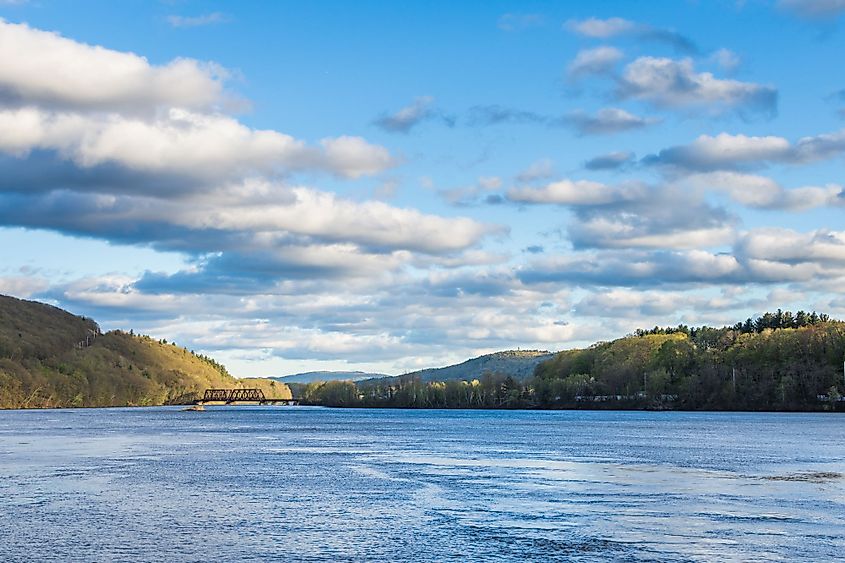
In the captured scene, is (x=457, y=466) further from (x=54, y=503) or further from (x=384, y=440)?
(x=384, y=440)

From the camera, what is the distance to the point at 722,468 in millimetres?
80250

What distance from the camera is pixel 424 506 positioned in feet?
181

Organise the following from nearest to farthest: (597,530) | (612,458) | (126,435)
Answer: (597,530)
(612,458)
(126,435)

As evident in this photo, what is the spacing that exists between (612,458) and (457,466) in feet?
56.9

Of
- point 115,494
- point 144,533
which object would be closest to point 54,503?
point 115,494

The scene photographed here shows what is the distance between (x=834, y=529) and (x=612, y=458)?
46.9 m

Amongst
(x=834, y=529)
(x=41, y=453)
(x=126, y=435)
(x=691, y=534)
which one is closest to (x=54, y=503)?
(x=691, y=534)

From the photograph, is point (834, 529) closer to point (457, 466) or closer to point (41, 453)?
point (457, 466)

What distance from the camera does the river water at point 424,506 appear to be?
41.4 m

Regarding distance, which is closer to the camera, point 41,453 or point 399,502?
point 399,502

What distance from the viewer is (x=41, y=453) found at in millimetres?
100375

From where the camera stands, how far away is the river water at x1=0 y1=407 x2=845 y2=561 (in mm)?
41438

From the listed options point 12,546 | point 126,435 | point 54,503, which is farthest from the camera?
point 126,435

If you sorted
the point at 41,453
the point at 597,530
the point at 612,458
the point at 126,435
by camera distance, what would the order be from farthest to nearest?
the point at 126,435 → the point at 41,453 → the point at 612,458 → the point at 597,530
